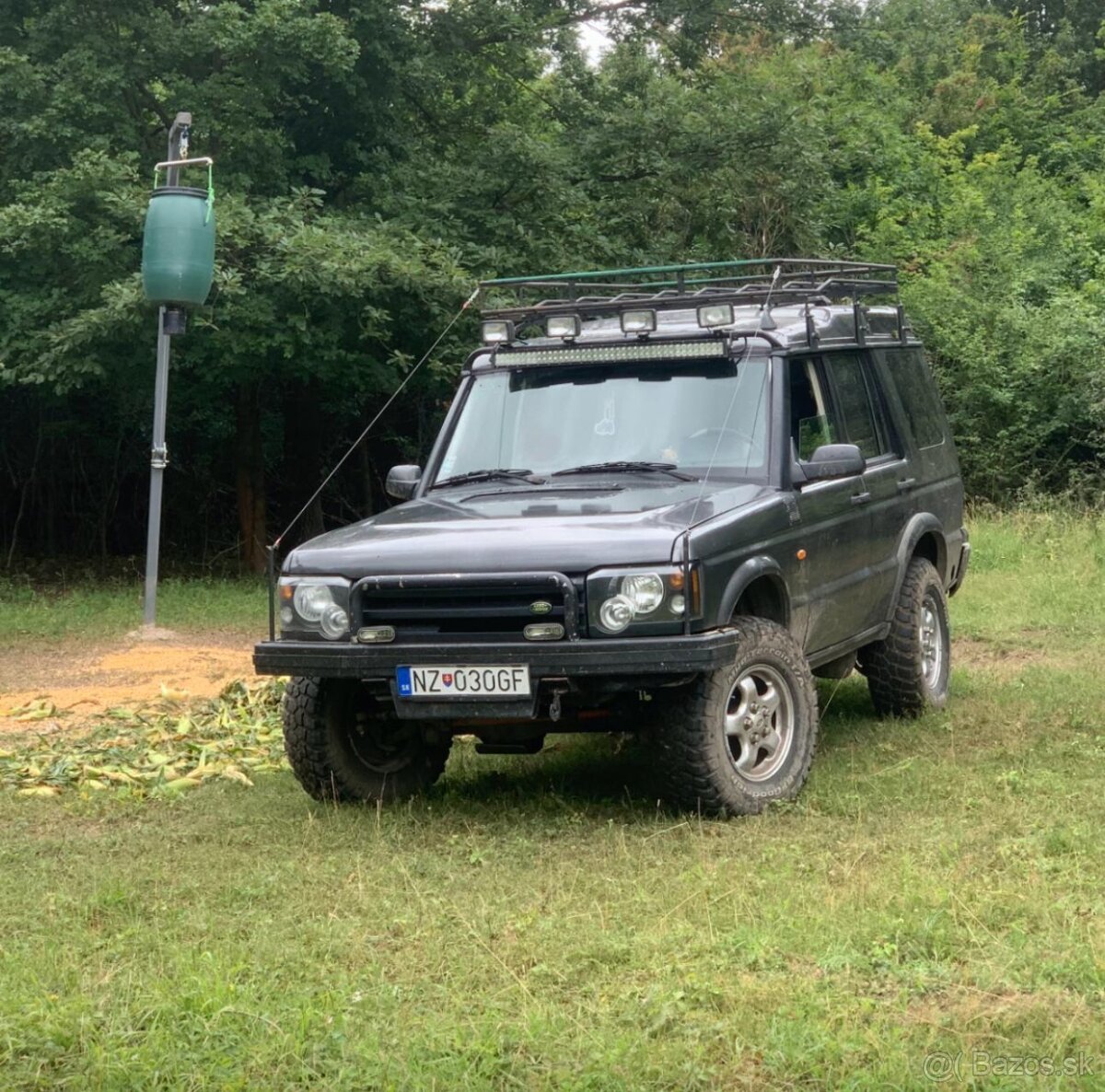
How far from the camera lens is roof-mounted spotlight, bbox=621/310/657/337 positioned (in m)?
7.01

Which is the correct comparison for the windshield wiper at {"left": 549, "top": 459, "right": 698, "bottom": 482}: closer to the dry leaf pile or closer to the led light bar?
the led light bar

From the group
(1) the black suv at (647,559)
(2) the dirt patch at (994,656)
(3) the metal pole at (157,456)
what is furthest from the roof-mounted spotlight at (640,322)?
(3) the metal pole at (157,456)

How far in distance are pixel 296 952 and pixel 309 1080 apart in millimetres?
841

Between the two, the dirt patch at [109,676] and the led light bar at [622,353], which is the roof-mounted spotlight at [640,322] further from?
the dirt patch at [109,676]

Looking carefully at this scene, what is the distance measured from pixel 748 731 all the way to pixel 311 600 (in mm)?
1713

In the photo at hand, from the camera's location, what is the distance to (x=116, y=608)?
1523 cm

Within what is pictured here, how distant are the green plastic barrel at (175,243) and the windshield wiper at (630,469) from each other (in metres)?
5.98

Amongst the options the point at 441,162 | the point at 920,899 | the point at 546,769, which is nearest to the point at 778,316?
the point at 546,769

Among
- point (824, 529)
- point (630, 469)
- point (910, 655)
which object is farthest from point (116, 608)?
point (824, 529)

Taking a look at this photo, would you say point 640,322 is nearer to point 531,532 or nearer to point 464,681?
point 531,532

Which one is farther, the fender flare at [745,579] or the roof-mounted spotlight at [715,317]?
the roof-mounted spotlight at [715,317]

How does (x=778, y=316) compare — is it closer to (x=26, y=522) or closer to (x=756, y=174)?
(x=756, y=174)

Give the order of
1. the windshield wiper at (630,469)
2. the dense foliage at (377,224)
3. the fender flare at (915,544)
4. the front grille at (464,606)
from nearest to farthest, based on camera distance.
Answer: the front grille at (464,606), the windshield wiper at (630,469), the fender flare at (915,544), the dense foliage at (377,224)

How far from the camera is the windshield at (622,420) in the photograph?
6.80 metres
